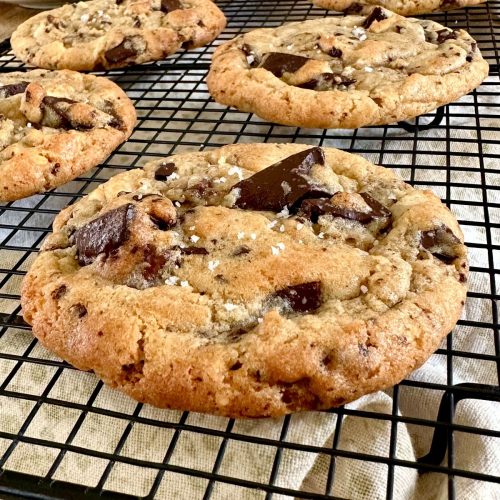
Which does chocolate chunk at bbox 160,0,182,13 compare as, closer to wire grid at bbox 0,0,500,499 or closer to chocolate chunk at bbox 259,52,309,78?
wire grid at bbox 0,0,500,499

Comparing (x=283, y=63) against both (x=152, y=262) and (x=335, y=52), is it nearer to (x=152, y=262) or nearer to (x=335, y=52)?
(x=335, y=52)

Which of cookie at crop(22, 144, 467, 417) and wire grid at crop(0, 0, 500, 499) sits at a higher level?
cookie at crop(22, 144, 467, 417)

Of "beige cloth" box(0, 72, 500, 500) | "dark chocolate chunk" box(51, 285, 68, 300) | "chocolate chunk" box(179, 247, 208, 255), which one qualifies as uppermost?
"dark chocolate chunk" box(51, 285, 68, 300)

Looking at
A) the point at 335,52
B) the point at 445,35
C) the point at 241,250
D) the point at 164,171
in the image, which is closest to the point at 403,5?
the point at 445,35

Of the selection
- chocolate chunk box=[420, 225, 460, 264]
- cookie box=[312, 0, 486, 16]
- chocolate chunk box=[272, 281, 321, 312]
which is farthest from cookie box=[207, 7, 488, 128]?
chocolate chunk box=[272, 281, 321, 312]

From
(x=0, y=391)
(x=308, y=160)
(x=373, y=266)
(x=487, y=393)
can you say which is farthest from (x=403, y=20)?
(x=0, y=391)

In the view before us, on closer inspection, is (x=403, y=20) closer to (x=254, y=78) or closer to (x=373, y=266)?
(x=254, y=78)
